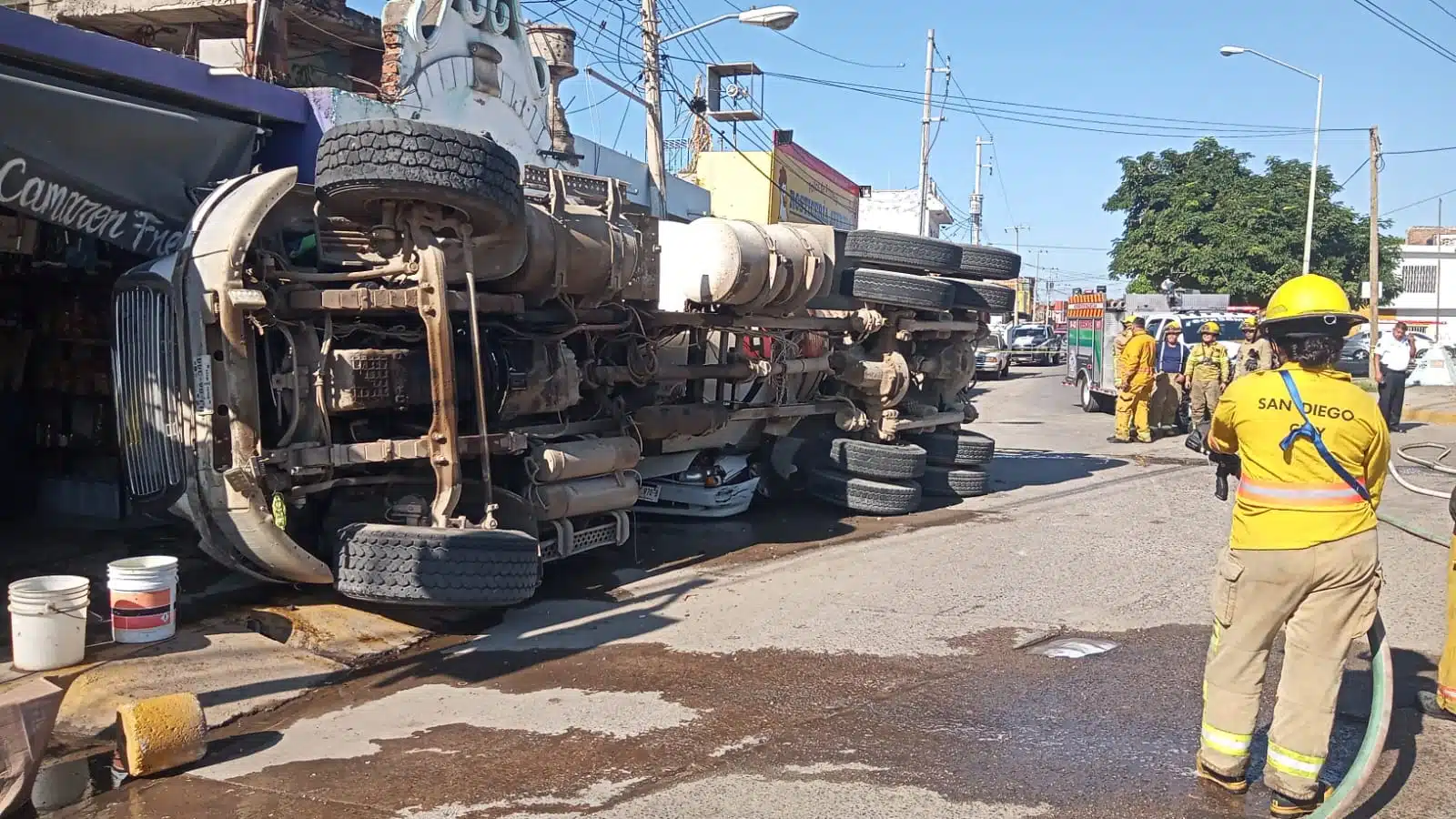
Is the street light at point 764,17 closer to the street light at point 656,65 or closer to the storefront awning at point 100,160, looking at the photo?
the street light at point 656,65

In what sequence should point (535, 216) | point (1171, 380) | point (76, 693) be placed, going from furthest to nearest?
point (1171, 380) < point (535, 216) < point (76, 693)

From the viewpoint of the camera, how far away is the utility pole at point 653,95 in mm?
17578

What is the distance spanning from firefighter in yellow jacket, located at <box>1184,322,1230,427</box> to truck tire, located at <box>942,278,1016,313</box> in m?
5.38

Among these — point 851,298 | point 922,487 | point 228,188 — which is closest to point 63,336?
point 228,188

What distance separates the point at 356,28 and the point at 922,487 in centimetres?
852

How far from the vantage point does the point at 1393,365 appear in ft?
52.7

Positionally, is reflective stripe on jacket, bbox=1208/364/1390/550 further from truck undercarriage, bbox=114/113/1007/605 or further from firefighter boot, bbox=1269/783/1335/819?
truck undercarriage, bbox=114/113/1007/605

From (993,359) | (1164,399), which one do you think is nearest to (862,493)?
(1164,399)

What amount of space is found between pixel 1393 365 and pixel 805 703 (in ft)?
47.3

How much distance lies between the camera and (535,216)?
6.32 metres

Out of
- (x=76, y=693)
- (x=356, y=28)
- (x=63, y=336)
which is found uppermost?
(x=356, y=28)

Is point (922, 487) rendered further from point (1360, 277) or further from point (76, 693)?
point (1360, 277)

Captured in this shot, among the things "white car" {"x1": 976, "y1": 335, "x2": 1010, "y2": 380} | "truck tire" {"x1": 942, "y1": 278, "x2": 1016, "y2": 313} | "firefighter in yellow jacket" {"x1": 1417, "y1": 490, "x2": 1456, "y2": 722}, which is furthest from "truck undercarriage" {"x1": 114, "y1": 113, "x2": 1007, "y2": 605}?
"white car" {"x1": 976, "y1": 335, "x2": 1010, "y2": 380}

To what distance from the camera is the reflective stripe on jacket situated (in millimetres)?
3738
